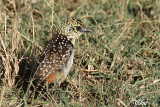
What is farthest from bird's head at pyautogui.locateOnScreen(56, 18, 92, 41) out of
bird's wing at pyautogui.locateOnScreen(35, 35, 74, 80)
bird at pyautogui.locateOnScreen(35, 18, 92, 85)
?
bird's wing at pyautogui.locateOnScreen(35, 35, 74, 80)

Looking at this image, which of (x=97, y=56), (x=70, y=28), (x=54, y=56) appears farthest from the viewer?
(x=97, y=56)

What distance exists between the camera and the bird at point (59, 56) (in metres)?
4.57

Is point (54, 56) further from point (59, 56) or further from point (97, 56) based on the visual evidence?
point (97, 56)

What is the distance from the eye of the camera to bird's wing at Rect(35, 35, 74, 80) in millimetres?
4551

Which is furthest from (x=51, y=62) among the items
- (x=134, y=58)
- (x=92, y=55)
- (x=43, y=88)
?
(x=134, y=58)

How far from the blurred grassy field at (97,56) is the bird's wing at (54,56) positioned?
11.9 inches

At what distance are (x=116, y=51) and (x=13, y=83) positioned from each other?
1941mm

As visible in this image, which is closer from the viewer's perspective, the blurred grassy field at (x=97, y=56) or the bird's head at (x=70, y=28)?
the blurred grassy field at (x=97, y=56)

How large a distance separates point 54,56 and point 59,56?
0.08 meters

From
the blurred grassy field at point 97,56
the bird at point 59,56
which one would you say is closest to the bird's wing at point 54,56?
the bird at point 59,56

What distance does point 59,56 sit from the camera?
471cm

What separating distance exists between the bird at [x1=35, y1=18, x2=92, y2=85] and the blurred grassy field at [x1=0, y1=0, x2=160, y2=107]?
249 millimetres

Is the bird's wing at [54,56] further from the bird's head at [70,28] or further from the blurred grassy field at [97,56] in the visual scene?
the blurred grassy field at [97,56]

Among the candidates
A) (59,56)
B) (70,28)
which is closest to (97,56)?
(70,28)
